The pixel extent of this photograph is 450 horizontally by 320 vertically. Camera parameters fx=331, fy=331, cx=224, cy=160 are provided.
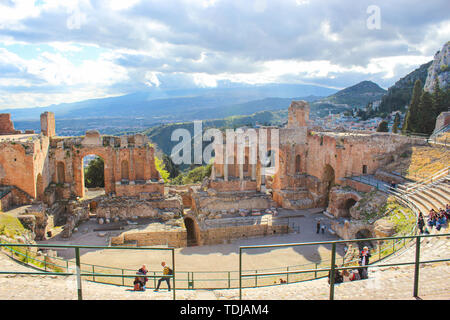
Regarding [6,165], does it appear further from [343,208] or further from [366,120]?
[366,120]

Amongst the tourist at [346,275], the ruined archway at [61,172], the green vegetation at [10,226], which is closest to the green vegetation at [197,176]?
the ruined archway at [61,172]

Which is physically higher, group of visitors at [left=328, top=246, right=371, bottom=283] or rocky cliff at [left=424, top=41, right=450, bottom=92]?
rocky cliff at [left=424, top=41, right=450, bottom=92]

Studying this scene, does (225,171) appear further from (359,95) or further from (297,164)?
(359,95)

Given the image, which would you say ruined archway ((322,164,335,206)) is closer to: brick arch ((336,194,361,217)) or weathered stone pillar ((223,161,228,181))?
brick arch ((336,194,361,217))

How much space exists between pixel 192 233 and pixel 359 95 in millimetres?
137913

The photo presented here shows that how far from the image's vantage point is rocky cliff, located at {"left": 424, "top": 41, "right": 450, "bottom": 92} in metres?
61.5

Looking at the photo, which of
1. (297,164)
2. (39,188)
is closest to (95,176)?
(39,188)

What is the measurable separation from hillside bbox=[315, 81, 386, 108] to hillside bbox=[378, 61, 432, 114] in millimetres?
35717

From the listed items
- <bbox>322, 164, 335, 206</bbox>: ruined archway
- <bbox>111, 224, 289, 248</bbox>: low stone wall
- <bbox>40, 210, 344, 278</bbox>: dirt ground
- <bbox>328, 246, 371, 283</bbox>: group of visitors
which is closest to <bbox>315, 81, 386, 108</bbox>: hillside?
<bbox>322, 164, 335, 206</bbox>: ruined archway

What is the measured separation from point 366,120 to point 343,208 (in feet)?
199

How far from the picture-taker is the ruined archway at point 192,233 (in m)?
25.3

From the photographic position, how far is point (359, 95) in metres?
145
